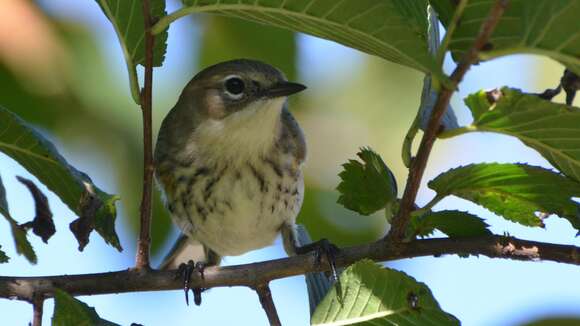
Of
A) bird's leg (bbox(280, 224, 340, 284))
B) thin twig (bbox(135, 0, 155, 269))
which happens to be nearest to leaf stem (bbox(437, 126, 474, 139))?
bird's leg (bbox(280, 224, 340, 284))

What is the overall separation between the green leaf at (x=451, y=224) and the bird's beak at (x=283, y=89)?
155cm

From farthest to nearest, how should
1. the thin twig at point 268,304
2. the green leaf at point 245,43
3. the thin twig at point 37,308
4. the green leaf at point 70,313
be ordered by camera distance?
1. the green leaf at point 245,43
2. the thin twig at point 268,304
3. the thin twig at point 37,308
4. the green leaf at point 70,313

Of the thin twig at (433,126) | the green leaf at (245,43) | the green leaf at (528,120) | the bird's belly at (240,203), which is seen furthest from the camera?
Result: the bird's belly at (240,203)

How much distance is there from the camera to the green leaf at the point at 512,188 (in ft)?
7.41

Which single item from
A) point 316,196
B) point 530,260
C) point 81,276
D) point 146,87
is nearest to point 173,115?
point 316,196

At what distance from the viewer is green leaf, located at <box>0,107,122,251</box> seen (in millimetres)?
2469

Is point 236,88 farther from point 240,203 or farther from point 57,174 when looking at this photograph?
point 57,174

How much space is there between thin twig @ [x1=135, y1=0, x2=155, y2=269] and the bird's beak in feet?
4.51

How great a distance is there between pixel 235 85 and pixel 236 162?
450 millimetres

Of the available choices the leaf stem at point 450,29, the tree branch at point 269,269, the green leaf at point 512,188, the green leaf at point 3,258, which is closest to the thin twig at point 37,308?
the tree branch at point 269,269

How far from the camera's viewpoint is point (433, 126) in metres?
2.02

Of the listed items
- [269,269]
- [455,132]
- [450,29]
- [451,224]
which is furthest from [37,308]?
[450,29]

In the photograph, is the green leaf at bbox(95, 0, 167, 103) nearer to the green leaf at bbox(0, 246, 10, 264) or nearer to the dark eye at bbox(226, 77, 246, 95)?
the green leaf at bbox(0, 246, 10, 264)

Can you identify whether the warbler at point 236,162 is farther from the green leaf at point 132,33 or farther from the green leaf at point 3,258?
the green leaf at point 3,258
